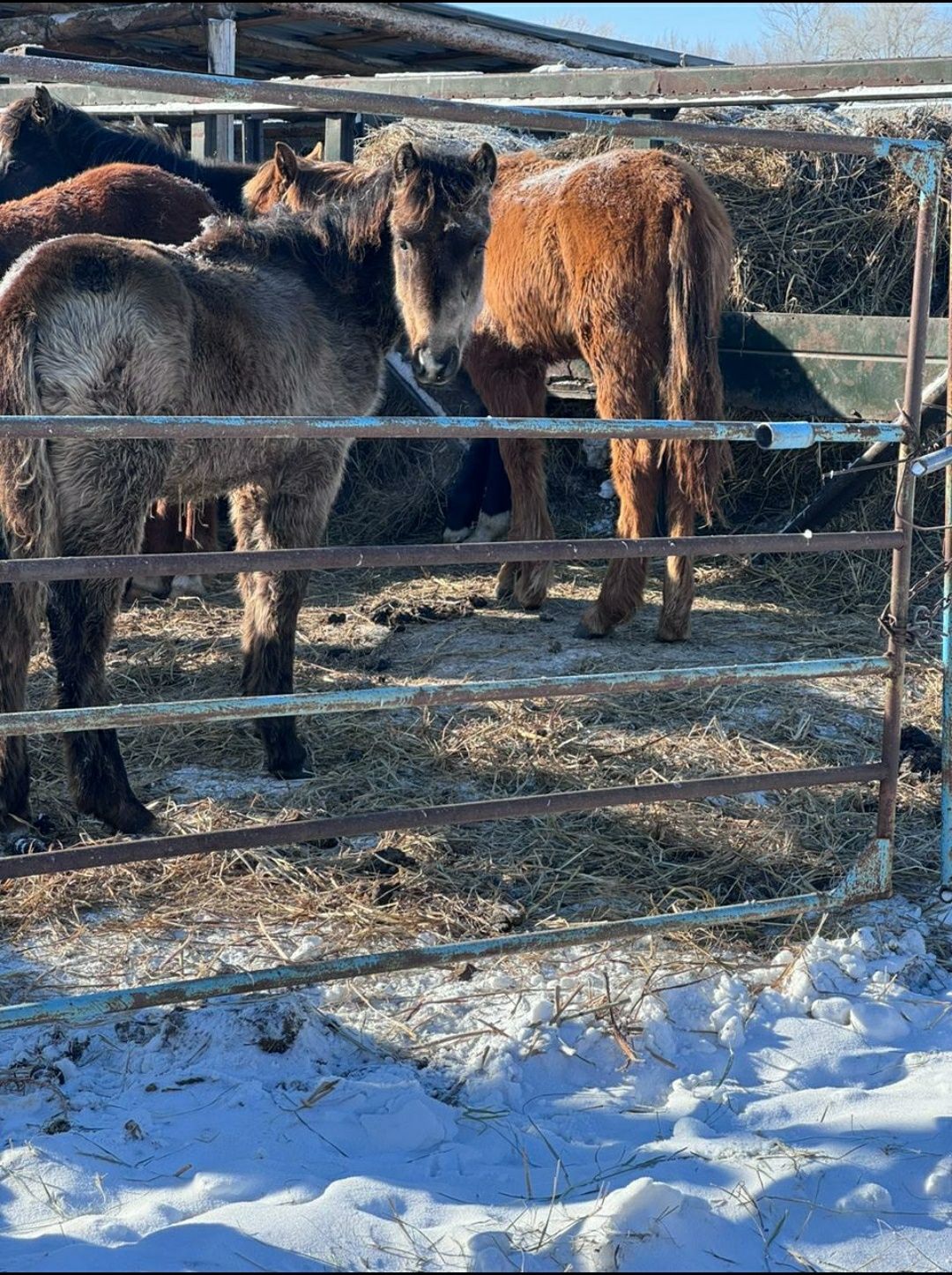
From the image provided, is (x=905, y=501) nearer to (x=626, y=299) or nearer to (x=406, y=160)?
(x=406, y=160)

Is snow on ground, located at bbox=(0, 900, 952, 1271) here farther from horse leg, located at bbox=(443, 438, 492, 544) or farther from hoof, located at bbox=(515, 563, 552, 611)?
horse leg, located at bbox=(443, 438, 492, 544)

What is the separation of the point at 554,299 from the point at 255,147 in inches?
137

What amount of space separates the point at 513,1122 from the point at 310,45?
11217 millimetres

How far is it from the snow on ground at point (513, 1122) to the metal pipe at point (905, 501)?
428 mm

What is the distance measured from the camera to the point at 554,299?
5863 millimetres

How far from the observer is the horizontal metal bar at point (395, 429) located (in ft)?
8.38

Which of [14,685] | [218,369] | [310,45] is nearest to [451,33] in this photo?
[310,45]

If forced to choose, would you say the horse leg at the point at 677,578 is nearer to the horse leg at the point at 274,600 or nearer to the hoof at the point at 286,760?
the horse leg at the point at 274,600

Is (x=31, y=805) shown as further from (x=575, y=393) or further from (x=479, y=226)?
(x=575, y=393)

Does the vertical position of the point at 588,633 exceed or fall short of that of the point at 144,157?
it falls short

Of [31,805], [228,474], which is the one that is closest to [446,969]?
[31,805]

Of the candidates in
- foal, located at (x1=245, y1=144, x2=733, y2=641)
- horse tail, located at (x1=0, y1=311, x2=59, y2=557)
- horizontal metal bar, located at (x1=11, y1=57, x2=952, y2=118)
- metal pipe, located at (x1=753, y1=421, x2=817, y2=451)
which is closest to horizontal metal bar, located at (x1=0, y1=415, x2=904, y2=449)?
metal pipe, located at (x1=753, y1=421, x2=817, y2=451)

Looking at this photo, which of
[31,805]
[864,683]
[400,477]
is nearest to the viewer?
[31,805]

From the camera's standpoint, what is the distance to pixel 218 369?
4.05 metres
